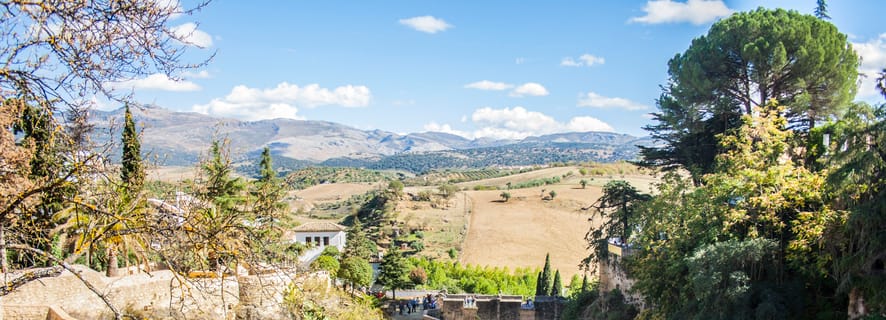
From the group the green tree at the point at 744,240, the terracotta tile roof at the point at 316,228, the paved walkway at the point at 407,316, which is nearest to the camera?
the green tree at the point at 744,240

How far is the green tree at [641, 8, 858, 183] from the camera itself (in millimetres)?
18594

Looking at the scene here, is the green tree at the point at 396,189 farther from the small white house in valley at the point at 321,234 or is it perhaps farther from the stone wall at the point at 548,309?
the stone wall at the point at 548,309

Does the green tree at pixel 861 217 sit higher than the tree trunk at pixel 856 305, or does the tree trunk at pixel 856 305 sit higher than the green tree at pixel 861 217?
the green tree at pixel 861 217

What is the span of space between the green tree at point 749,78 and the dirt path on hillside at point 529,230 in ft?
82.7

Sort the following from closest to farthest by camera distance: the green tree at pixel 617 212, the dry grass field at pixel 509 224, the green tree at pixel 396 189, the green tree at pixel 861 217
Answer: the green tree at pixel 861 217, the green tree at pixel 617 212, the dry grass field at pixel 509 224, the green tree at pixel 396 189

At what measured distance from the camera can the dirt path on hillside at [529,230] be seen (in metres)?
54.6

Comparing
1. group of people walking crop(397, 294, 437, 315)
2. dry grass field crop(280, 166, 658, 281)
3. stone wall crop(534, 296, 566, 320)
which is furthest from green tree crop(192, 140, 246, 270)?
dry grass field crop(280, 166, 658, 281)

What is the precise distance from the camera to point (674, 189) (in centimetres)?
1598

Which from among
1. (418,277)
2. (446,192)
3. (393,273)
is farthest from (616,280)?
(446,192)

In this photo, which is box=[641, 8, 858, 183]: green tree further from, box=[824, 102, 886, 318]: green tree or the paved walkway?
the paved walkway

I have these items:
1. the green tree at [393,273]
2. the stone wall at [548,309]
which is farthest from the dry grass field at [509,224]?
the stone wall at [548,309]

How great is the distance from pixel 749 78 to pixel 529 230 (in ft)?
153

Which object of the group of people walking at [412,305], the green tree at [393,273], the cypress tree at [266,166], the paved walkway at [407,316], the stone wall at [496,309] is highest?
the cypress tree at [266,166]

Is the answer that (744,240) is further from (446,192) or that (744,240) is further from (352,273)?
(446,192)
